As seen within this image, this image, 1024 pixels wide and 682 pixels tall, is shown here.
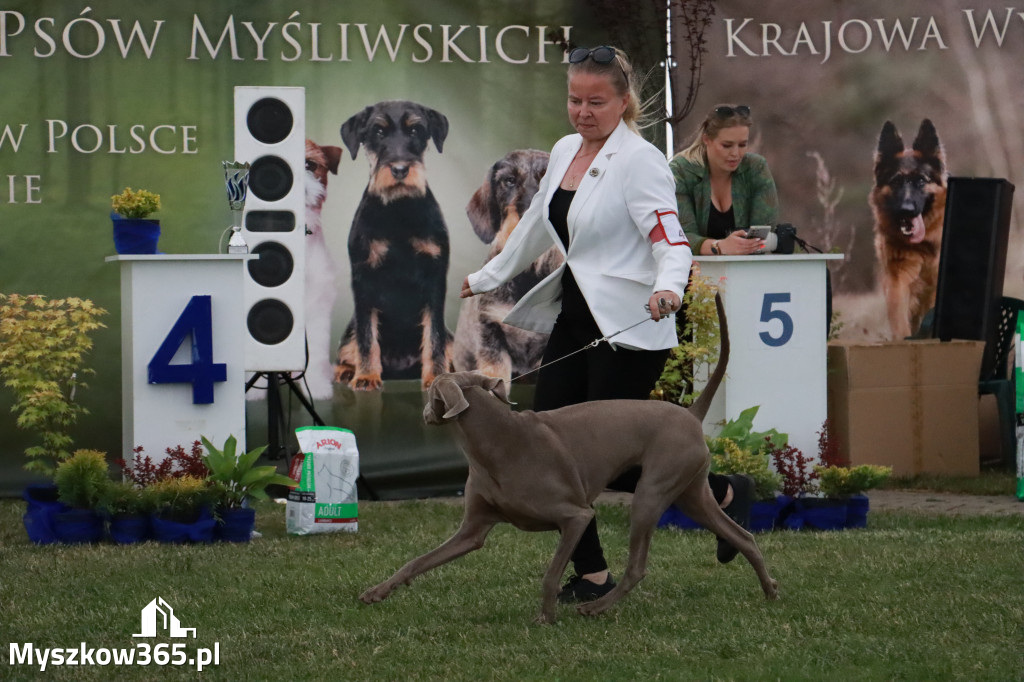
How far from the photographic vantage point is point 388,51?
816cm

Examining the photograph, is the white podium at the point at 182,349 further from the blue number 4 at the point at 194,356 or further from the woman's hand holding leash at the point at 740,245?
the woman's hand holding leash at the point at 740,245

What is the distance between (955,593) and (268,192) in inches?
165

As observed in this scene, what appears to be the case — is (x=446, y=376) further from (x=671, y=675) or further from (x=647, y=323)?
(x=671, y=675)

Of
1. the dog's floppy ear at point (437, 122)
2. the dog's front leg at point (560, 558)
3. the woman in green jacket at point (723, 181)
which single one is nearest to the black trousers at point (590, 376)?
the dog's front leg at point (560, 558)

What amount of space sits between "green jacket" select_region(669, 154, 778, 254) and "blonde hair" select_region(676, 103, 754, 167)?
0.05m

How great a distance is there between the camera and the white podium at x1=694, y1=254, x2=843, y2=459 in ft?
23.4

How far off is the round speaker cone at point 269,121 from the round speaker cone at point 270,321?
88 cm

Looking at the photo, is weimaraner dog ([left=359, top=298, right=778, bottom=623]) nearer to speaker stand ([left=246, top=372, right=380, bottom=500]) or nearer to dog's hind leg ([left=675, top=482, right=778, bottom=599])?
dog's hind leg ([left=675, top=482, right=778, bottom=599])

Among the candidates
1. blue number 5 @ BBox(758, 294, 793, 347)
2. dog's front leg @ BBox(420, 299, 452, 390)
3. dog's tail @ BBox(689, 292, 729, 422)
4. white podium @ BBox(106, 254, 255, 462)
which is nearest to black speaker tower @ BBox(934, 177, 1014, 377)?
blue number 5 @ BBox(758, 294, 793, 347)

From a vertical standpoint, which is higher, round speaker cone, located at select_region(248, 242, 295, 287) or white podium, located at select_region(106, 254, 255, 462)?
round speaker cone, located at select_region(248, 242, 295, 287)

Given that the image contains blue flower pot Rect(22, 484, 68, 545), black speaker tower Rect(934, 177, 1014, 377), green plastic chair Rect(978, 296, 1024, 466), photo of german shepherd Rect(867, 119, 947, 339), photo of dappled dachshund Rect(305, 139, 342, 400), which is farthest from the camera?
green plastic chair Rect(978, 296, 1024, 466)

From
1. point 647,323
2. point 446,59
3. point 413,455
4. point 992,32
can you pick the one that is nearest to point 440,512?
point 413,455

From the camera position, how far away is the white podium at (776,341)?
714 cm

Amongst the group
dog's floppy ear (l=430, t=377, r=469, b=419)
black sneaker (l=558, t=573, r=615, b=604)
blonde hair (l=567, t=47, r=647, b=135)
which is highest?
blonde hair (l=567, t=47, r=647, b=135)
